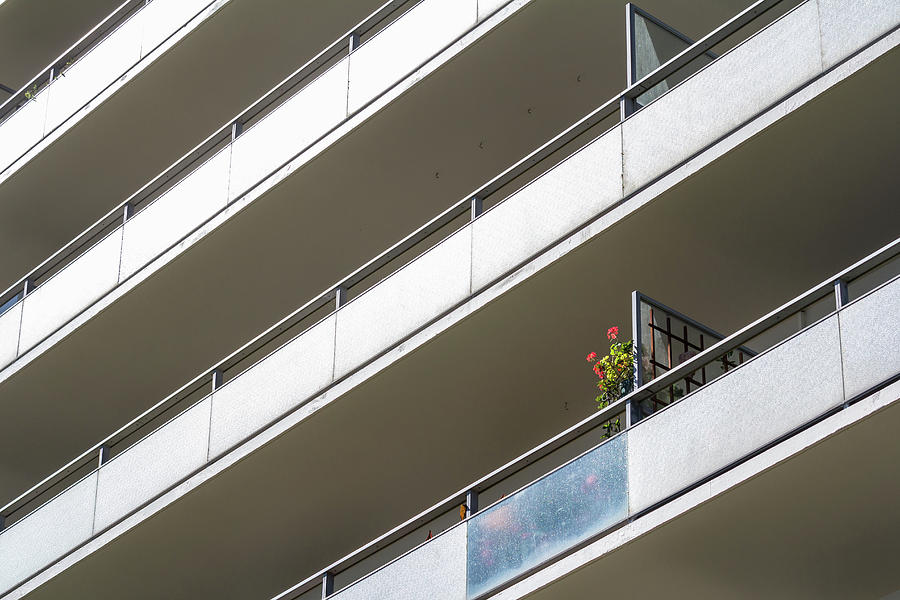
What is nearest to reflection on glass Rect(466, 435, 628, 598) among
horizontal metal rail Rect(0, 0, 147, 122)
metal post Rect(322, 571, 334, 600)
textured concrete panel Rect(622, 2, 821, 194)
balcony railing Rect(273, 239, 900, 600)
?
balcony railing Rect(273, 239, 900, 600)

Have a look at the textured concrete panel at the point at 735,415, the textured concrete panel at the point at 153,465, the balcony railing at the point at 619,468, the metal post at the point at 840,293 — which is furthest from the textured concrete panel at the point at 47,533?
the metal post at the point at 840,293

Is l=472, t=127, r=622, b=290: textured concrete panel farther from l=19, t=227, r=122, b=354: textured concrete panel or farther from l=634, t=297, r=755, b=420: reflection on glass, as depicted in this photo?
l=19, t=227, r=122, b=354: textured concrete panel

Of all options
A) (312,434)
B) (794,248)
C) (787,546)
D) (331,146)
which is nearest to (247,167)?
(331,146)

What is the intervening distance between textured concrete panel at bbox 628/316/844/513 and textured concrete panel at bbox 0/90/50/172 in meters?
11.7

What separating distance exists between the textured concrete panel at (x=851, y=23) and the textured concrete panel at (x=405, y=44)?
443 cm

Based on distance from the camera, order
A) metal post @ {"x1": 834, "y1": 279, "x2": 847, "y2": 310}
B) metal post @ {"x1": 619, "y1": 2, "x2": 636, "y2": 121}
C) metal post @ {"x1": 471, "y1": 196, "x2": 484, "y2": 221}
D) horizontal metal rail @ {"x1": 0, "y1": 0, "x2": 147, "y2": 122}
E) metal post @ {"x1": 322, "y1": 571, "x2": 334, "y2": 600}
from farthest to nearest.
Result: horizontal metal rail @ {"x1": 0, "y1": 0, "x2": 147, "y2": 122} → metal post @ {"x1": 471, "y1": 196, "x2": 484, "y2": 221} → metal post @ {"x1": 322, "y1": 571, "x2": 334, "y2": 600} → metal post @ {"x1": 619, "y1": 2, "x2": 636, "y2": 121} → metal post @ {"x1": 834, "y1": 279, "x2": 847, "y2": 310}

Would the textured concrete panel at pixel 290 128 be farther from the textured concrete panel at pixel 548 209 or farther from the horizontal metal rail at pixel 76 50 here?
the horizontal metal rail at pixel 76 50

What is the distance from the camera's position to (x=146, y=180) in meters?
21.3

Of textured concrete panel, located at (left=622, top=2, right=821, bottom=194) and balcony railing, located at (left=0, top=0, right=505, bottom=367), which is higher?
balcony railing, located at (left=0, top=0, right=505, bottom=367)

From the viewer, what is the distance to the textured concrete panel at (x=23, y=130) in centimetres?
2097

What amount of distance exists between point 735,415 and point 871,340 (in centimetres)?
108

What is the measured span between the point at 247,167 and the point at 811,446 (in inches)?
334

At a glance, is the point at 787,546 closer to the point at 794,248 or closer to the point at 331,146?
the point at 794,248

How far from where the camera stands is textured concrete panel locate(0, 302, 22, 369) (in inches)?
758
